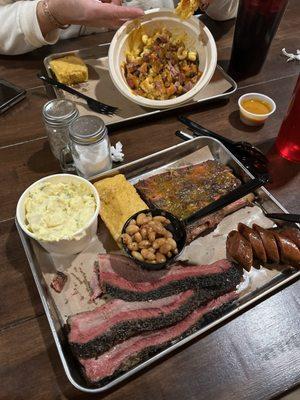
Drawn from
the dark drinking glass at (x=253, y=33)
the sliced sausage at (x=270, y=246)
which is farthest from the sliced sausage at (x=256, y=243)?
the dark drinking glass at (x=253, y=33)

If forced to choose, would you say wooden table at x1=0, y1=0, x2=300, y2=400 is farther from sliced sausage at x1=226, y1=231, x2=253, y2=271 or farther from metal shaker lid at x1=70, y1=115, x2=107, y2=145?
metal shaker lid at x1=70, y1=115, x2=107, y2=145

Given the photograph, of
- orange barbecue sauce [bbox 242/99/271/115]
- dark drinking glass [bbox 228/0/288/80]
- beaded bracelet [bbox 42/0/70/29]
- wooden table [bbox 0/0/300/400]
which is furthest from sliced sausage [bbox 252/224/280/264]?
beaded bracelet [bbox 42/0/70/29]

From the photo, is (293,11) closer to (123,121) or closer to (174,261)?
(123,121)

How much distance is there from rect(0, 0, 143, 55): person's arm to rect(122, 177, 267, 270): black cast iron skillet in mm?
1054

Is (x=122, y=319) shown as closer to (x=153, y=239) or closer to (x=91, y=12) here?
(x=153, y=239)

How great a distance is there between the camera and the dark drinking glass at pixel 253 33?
1.74 meters

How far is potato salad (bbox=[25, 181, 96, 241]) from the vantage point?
4.03 feet

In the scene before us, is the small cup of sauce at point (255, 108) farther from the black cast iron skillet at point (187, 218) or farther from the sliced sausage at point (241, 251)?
the sliced sausage at point (241, 251)

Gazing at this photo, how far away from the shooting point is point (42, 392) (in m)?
1.05

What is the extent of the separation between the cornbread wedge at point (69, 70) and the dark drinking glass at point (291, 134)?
3.38 ft

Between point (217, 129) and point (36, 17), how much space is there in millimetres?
1116

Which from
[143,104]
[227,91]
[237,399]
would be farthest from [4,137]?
[237,399]

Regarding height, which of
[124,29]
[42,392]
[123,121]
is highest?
[124,29]

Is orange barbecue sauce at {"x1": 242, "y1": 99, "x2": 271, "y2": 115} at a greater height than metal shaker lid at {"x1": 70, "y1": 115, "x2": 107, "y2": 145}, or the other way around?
metal shaker lid at {"x1": 70, "y1": 115, "x2": 107, "y2": 145}
